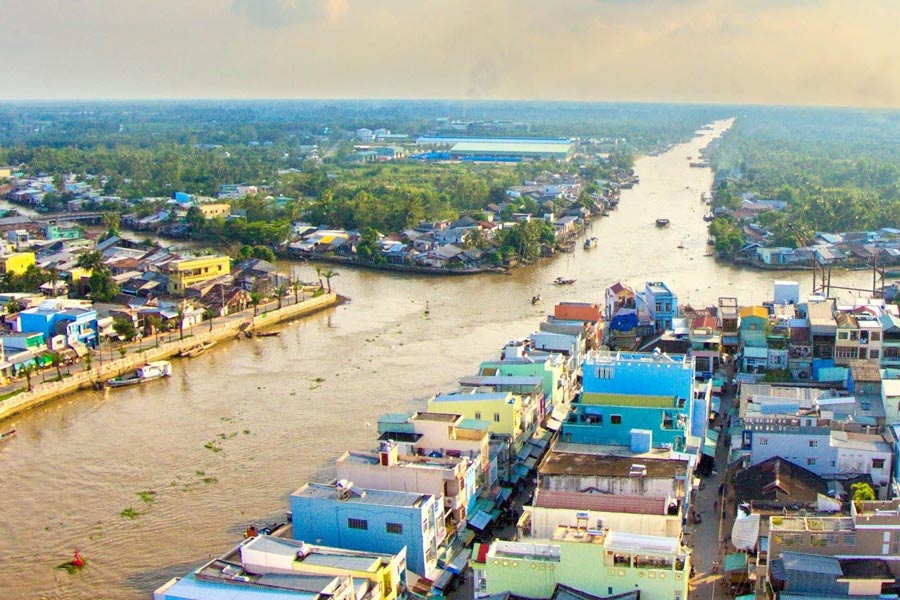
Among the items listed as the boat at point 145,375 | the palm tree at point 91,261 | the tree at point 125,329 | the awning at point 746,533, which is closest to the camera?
the awning at point 746,533

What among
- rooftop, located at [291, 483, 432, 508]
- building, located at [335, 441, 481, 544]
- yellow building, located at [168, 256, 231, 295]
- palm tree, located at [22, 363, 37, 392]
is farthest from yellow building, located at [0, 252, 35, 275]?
rooftop, located at [291, 483, 432, 508]

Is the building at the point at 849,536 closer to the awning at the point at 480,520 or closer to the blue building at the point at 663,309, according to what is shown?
the awning at the point at 480,520

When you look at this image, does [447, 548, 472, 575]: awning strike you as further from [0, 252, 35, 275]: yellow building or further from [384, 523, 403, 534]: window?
[0, 252, 35, 275]: yellow building

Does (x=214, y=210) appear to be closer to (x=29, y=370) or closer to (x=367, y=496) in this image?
(x=29, y=370)

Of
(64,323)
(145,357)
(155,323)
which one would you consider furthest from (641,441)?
(64,323)

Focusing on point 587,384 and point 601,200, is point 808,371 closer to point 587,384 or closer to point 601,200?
point 587,384

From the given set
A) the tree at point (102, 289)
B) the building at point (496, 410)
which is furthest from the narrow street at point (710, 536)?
the tree at point (102, 289)

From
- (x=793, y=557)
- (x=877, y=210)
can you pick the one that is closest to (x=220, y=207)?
(x=877, y=210)
